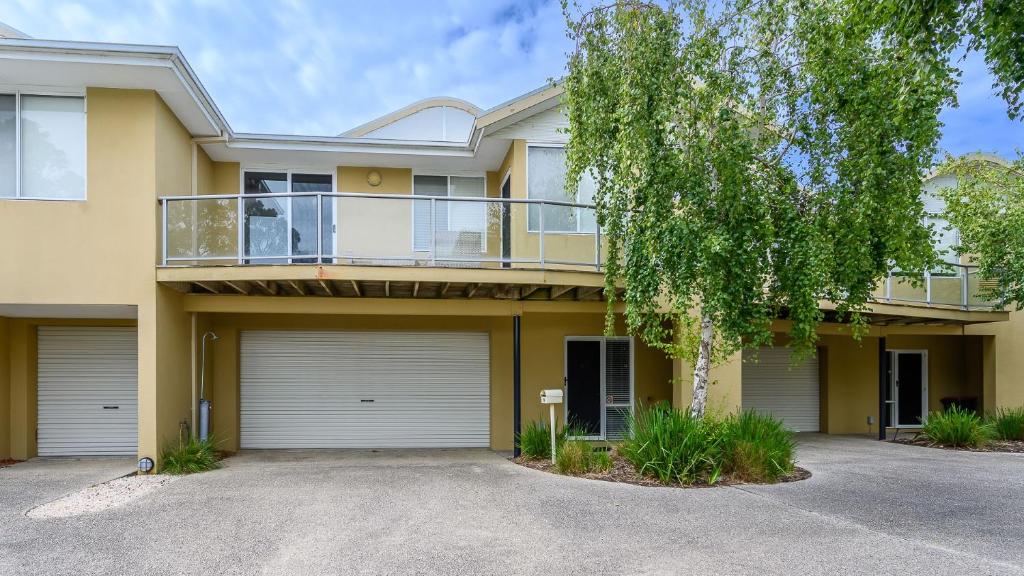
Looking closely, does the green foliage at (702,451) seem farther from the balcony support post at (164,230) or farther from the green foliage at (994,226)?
the balcony support post at (164,230)

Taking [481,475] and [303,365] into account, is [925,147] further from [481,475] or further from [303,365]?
[303,365]

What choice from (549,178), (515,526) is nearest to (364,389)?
(549,178)

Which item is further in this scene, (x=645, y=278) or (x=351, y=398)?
(x=351, y=398)

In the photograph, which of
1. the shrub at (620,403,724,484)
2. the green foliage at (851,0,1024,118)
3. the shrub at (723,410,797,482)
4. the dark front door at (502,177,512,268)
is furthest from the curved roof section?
the green foliage at (851,0,1024,118)

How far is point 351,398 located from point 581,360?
14.7ft

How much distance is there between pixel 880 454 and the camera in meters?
10.8

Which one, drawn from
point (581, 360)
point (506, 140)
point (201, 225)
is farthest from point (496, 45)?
point (201, 225)

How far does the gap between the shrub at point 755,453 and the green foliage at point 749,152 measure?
450 mm

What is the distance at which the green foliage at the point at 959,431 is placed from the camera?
37.2ft

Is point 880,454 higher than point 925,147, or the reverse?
point 925,147

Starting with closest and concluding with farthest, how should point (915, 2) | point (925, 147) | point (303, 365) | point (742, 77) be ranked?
1. point (915, 2)
2. point (925, 147)
3. point (742, 77)
4. point (303, 365)

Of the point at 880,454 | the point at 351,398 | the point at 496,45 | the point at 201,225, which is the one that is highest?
the point at 496,45

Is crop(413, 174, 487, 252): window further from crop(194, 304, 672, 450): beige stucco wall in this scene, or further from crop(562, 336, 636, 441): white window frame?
crop(562, 336, 636, 441): white window frame

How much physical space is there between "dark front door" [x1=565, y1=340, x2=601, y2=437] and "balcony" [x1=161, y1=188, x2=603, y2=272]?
3155 millimetres
